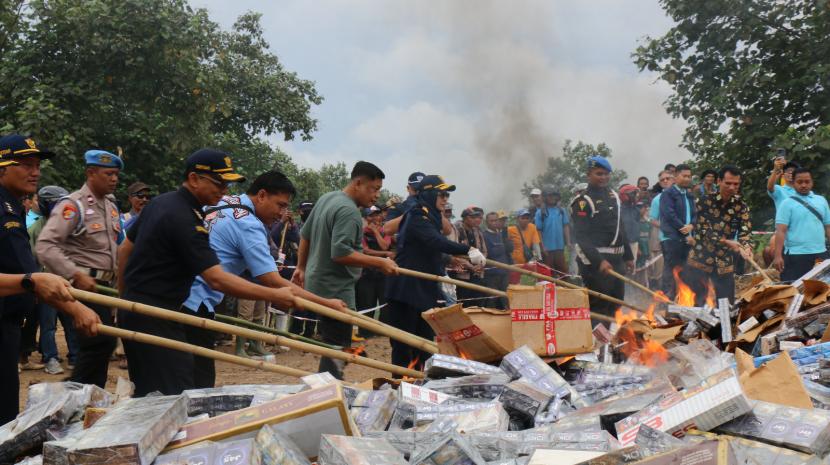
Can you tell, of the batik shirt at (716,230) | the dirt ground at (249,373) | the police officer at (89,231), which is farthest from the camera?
the batik shirt at (716,230)

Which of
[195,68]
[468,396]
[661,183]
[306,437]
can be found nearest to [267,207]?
[468,396]

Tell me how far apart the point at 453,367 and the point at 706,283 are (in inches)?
210

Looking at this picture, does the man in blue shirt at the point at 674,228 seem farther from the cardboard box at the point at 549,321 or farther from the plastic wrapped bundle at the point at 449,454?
the plastic wrapped bundle at the point at 449,454

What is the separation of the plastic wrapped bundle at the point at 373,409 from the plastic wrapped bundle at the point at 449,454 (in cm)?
64

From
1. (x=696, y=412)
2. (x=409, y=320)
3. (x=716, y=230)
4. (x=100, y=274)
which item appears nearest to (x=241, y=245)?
(x=100, y=274)

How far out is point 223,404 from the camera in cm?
383

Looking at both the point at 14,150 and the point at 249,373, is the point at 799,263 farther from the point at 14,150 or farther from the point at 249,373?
the point at 14,150

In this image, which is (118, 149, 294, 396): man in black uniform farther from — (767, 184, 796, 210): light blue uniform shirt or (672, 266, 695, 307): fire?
(767, 184, 796, 210): light blue uniform shirt

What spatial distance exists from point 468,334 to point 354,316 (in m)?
0.74

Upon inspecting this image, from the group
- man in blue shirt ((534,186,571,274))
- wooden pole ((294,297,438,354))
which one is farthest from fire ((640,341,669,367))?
man in blue shirt ((534,186,571,274))

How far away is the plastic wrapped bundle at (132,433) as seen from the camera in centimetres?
272

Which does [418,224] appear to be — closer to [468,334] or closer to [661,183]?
[468,334]

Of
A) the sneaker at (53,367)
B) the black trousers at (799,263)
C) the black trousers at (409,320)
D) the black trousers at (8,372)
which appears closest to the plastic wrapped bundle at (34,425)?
the black trousers at (8,372)

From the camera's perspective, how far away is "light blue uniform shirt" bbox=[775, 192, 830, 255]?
29.8 feet
